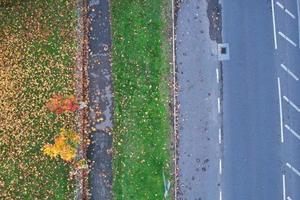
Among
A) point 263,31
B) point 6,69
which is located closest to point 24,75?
point 6,69

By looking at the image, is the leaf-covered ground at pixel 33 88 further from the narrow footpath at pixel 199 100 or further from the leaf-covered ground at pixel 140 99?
the narrow footpath at pixel 199 100

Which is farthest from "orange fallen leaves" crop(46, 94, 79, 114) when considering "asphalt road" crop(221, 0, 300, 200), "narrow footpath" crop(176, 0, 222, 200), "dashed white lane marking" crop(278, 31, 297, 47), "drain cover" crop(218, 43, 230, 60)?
"dashed white lane marking" crop(278, 31, 297, 47)

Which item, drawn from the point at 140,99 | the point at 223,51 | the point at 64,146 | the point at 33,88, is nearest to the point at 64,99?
the point at 33,88

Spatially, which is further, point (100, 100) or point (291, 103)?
point (100, 100)

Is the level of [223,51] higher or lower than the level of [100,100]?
higher

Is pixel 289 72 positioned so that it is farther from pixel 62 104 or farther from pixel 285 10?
pixel 62 104

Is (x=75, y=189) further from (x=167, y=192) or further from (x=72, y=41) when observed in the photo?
(x=72, y=41)
